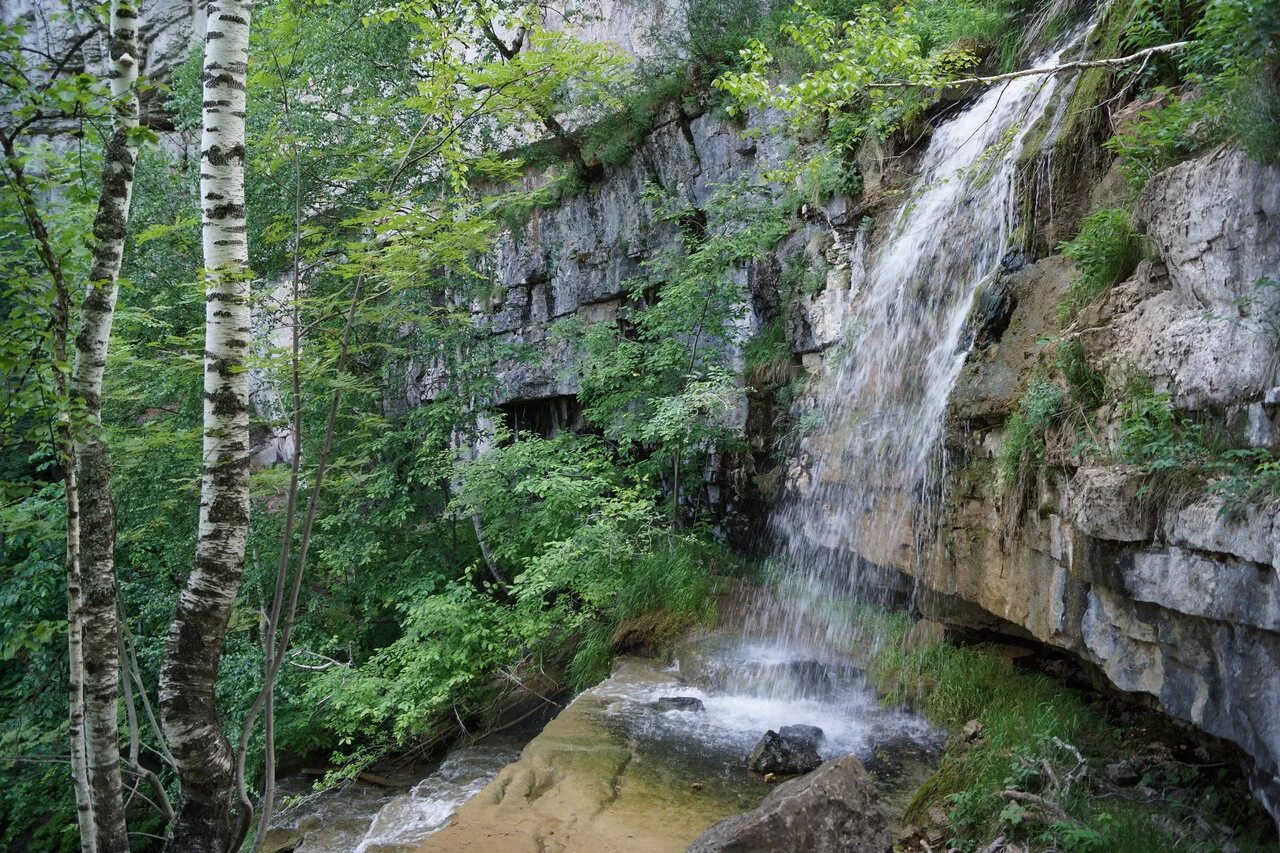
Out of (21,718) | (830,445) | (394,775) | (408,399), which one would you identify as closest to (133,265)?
(408,399)

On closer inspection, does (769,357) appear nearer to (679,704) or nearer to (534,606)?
(534,606)

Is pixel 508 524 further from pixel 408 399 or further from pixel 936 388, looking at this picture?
pixel 936 388

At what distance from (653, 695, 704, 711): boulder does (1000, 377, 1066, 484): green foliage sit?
2.88 metres

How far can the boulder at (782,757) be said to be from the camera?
483cm

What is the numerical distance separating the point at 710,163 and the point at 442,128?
736 cm

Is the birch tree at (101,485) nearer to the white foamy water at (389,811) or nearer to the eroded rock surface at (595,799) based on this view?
the eroded rock surface at (595,799)

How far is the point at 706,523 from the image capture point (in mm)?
9766

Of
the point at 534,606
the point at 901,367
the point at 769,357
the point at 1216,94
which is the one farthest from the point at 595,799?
the point at 769,357

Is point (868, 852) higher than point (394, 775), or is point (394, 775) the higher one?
point (868, 852)

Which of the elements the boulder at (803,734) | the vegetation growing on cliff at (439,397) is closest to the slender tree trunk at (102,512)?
the vegetation growing on cliff at (439,397)

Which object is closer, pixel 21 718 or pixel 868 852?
pixel 868 852

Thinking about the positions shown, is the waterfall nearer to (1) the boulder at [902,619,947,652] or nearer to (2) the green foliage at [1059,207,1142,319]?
(1) the boulder at [902,619,947,652]

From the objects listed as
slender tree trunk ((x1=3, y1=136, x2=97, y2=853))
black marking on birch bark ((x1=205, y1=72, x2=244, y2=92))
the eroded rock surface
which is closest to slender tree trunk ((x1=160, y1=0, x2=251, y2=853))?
black marking on birch bark ((x1=205, y1=72, x2=244, y2=92))

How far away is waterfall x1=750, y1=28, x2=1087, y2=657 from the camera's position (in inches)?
235
